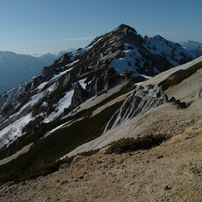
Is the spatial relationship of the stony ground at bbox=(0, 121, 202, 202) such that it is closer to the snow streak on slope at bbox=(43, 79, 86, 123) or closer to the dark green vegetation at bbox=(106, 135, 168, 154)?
the dark green vegetation at bbox=(106, 135, 168, 154)

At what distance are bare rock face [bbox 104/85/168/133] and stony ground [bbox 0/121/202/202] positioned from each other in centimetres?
1425

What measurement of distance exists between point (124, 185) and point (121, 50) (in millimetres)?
143809

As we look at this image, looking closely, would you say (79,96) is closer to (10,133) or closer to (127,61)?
(10,133)

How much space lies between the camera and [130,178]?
36.0 ft

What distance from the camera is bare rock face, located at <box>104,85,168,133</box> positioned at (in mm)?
29141

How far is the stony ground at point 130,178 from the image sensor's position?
8531mm

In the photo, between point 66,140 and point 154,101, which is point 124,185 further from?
point 66,140

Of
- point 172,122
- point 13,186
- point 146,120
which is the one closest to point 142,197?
point 172,122

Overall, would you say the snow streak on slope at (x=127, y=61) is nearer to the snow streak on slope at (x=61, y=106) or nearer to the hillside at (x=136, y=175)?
the snow streak on slope at (x=61, y=106)

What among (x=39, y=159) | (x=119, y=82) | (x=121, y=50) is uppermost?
(x=121, y=50)

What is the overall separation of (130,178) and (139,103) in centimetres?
2340

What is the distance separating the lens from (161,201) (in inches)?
307

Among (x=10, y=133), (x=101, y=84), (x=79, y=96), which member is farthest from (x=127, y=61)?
(x=10, y=133)

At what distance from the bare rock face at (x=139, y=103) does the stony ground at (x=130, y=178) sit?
14249 mm
